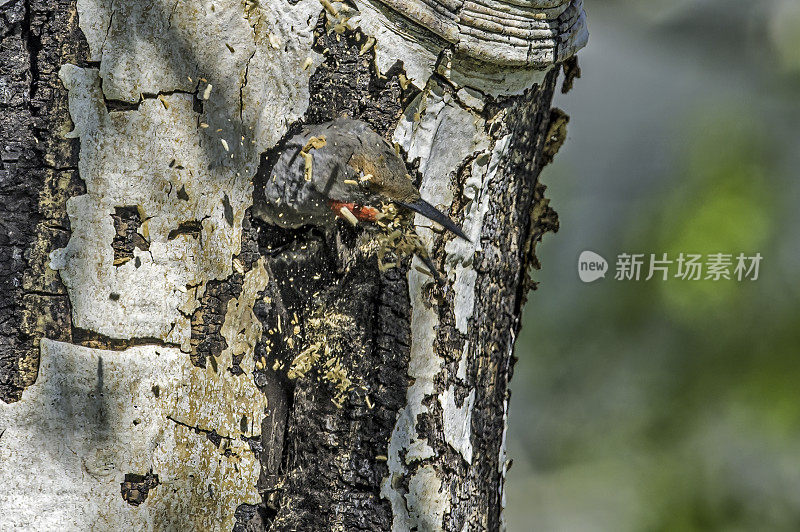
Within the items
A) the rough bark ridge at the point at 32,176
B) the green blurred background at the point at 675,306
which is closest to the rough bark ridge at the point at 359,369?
the rough bark ridge at the point at 32,176

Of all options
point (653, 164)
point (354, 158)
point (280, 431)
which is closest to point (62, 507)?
point (280, 431)

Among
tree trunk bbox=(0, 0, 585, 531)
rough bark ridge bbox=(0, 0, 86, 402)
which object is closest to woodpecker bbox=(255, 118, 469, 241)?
tree trunk bbox=(0, 0, 585, 531)

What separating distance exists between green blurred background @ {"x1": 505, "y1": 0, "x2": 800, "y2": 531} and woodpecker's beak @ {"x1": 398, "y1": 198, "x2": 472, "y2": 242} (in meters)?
2.38

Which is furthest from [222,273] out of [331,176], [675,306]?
[675,306]

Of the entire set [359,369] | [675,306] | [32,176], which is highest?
[675,306]

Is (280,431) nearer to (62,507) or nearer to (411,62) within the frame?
(62,507)

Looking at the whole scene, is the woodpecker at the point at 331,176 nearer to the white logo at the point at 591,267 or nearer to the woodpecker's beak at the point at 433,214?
the woodpecker's beak at the point at 433,214

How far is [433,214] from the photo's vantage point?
35.9 inches

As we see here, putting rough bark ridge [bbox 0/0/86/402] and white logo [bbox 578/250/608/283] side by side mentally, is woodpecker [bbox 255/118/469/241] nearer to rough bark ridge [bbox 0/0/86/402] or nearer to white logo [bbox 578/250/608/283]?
rough bark ridge [bbox 0/0/86/402]

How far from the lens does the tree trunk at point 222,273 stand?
0.81m

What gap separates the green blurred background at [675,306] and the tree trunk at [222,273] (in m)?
2.42

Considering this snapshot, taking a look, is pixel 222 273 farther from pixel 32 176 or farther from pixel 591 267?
pixel 591 267

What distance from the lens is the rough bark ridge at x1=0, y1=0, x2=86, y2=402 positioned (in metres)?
0.80

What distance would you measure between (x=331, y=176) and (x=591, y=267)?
9.32 ft
